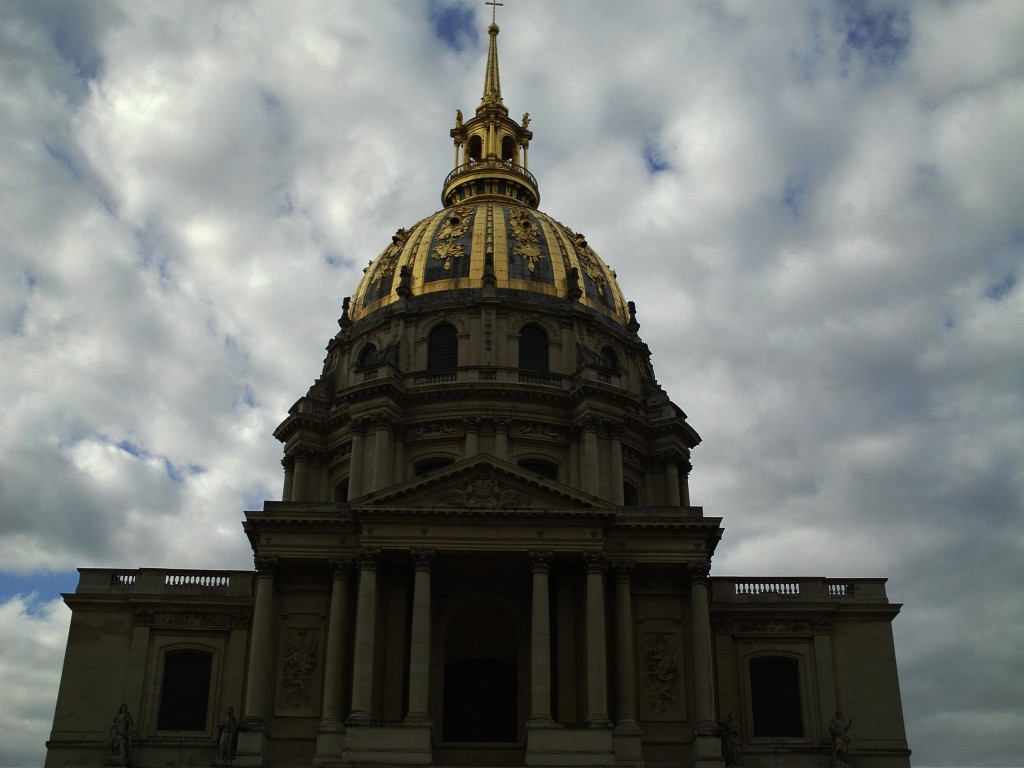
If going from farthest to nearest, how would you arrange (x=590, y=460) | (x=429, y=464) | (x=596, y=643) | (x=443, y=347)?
(x=443, y=347)
(x=429, y=464)
(x=590, y=460)
(x=596, y=643)

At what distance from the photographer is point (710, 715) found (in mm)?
41312

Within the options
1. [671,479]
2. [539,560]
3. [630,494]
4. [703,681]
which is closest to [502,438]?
[630,494]

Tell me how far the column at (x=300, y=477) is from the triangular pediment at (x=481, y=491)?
13.4m

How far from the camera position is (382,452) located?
52.8 m

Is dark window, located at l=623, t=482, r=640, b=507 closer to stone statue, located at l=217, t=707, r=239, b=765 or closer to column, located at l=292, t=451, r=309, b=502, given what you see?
column, located at l=292, t=451, r=309, b=502

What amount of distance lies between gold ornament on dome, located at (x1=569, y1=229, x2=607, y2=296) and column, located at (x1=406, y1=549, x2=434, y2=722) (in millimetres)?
24045

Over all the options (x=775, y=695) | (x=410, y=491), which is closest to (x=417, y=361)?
(x=410, y=491)

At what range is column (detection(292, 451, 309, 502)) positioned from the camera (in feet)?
181

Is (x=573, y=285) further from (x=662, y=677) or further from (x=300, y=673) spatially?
(x=300, y=673)

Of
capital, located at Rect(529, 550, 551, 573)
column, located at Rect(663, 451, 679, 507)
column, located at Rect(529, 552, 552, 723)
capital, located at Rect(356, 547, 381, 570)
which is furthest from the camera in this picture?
column, located at Rect(663, 451, 679, 507)

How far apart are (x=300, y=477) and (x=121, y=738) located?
54.5 ft

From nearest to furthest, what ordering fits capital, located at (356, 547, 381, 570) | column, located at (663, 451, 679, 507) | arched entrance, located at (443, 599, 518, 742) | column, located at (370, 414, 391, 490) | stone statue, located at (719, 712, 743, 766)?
stone statue, located at (719, 712, 743, 766) → capital, located at (356, 547, 381, 570) → arched entrance, located at (443, 599, 518, 742) → column, located at (370, 414, 391, 490) → column, located at (663, 451, 679, 507)

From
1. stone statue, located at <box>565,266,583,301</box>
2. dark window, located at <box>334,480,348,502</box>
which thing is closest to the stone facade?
dark window, located at <box>334,480,348,502</box>

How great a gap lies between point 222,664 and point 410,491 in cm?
1066
